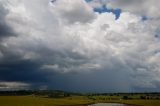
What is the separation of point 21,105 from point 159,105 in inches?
2242

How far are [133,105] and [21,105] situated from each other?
49802mm

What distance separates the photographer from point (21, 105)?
106 meters

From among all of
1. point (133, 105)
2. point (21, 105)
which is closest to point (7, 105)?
point (21, 105)

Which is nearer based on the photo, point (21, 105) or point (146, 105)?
point (21, 105)

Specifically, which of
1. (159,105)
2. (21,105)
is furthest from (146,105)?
(21,105)

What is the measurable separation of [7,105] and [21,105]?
5.10 metres

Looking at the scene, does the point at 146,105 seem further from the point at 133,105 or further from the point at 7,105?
the point at 7,105

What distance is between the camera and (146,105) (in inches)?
4820

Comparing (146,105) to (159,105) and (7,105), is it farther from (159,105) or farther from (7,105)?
(7,105)

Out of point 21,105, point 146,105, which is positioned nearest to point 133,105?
point 146,105

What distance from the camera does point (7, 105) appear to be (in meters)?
104

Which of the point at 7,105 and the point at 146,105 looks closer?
the point at 7,105

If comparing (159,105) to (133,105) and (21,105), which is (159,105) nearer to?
(133,105)

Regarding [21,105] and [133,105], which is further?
[133,105]
